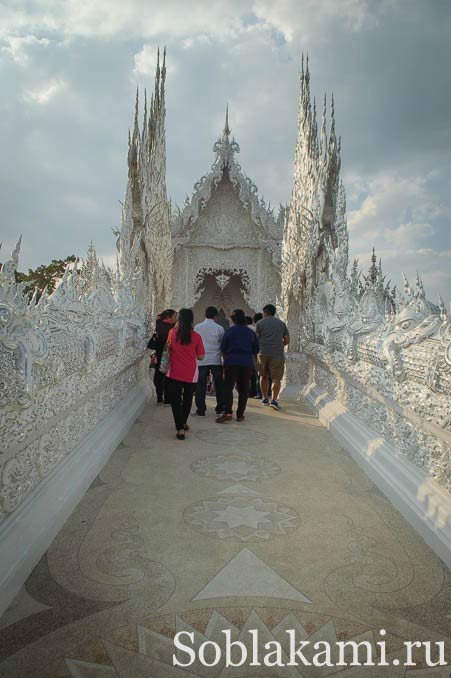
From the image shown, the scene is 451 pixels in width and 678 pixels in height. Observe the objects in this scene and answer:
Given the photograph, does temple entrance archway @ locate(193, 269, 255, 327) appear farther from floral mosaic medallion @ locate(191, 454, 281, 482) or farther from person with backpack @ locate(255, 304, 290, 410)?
floral mosaic medallion @ locate(191, 454, 281, 482)

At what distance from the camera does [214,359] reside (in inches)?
196

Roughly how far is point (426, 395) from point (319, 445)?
5.72 ft

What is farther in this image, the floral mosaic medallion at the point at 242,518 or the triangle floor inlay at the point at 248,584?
the floral mosaic medallion at the point at 242,518

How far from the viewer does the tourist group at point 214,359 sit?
12.6 ft

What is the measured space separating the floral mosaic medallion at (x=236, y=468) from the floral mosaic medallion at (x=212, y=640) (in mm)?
1401

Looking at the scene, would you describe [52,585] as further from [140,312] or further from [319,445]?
[140,312]

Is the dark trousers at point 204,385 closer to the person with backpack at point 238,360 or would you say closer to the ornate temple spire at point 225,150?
the person with backpack at point 238,360

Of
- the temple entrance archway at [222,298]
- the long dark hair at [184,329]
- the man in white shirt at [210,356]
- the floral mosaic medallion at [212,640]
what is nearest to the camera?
the floral mosaic medallion at [212,640]

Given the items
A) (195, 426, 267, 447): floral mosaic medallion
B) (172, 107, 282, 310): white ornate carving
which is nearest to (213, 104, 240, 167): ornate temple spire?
(172, 107, 282, 310): white ornate carving

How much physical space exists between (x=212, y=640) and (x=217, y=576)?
362 mm

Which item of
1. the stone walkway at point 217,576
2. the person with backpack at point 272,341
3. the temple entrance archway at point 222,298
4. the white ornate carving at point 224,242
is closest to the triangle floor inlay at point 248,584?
the stone walkway at point 217,576

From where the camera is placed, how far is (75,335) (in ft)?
8.51

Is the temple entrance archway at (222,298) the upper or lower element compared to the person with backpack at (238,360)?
upper

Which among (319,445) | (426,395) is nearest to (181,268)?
(319,445)
